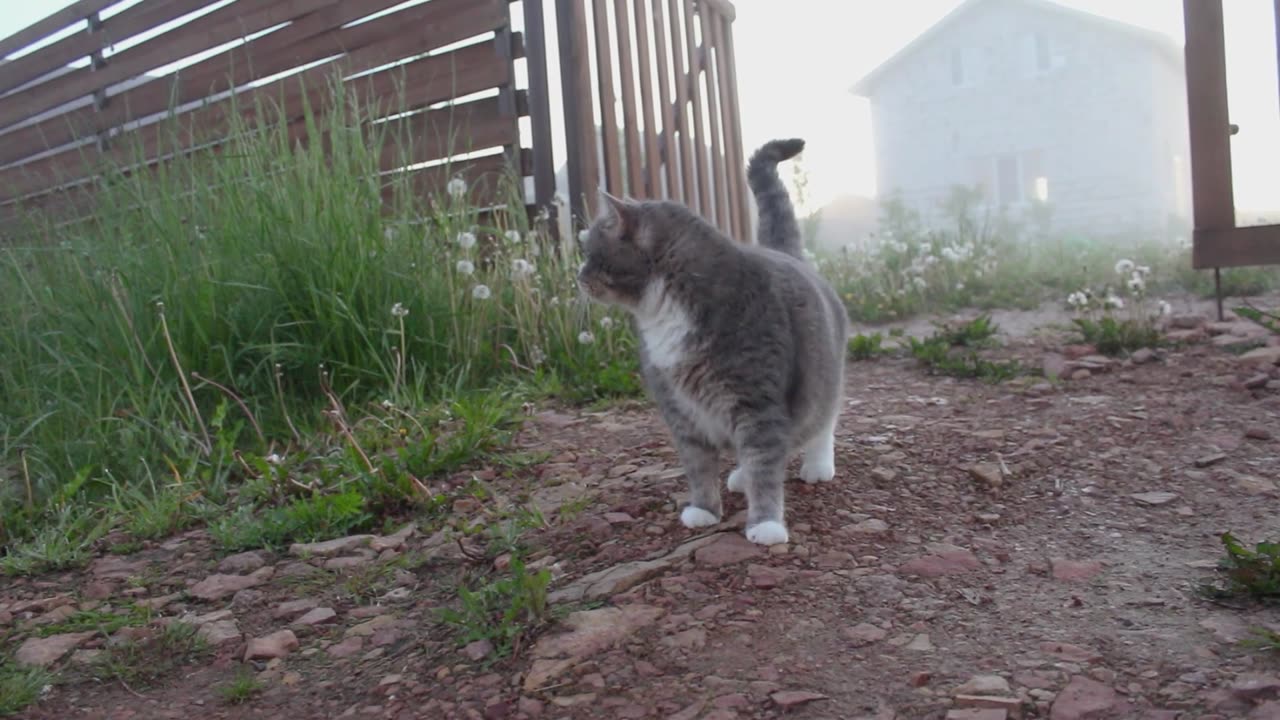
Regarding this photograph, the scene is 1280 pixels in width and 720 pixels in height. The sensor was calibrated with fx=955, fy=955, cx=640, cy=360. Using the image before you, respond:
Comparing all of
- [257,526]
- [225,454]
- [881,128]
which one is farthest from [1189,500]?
[881,128]

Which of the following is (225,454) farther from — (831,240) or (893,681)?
(831,240)

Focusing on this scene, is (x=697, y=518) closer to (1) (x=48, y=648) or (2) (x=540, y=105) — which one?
(1) (x=48, y=648)

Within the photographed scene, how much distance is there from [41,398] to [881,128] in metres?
5.62

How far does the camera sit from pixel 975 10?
641 centimetres

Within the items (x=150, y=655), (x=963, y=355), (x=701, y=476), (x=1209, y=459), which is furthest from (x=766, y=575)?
(x=963, y=355)

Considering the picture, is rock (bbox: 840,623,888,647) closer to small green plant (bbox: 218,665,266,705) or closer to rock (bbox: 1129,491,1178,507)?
rock (bbox: 1129,491,1178,507)

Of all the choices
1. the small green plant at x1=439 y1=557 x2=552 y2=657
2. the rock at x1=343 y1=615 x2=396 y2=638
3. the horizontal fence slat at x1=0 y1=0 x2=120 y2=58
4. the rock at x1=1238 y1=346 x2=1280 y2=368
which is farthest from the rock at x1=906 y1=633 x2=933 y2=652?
the horizontal fence slat at x1=0 y1=0 x2=120 y2=58

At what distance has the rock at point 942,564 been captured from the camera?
198cm

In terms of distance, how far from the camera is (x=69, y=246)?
3611 millimetres

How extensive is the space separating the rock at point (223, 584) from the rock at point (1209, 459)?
240 cm

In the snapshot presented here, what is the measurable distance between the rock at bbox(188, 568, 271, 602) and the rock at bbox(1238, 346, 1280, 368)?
10.9 feet

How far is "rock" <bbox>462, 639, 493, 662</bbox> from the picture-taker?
1763 mm

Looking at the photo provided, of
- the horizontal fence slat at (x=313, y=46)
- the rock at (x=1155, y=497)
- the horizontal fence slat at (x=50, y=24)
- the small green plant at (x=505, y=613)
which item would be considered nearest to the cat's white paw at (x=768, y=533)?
the small green plant at (x=505, y=613)

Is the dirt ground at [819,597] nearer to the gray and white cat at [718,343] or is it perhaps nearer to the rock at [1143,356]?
the gray and white cat at [718,343]
